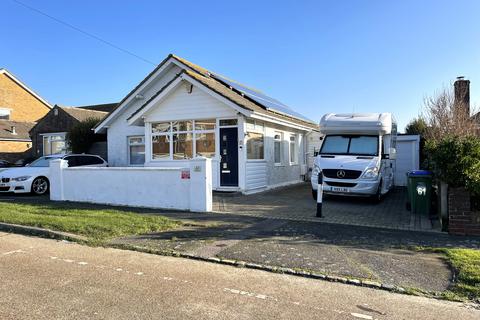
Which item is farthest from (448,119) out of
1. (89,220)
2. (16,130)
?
(16,130)

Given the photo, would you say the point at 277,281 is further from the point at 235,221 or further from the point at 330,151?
the point at 330,151

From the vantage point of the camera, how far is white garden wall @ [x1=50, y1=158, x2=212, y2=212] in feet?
33.9

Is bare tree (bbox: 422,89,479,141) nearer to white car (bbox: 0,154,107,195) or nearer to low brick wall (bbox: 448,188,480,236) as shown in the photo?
low brick wall (bbox: 448,188,480,236)

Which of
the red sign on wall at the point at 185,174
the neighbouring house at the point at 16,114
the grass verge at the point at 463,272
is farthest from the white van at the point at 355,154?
the neighbouring house at the point at 16,114

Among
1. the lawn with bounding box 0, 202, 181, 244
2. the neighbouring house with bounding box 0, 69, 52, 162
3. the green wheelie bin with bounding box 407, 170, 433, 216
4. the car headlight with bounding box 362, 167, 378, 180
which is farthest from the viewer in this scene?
the neighbouring house with bounding box 0, 69, 52, 162

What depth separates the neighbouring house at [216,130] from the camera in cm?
1413

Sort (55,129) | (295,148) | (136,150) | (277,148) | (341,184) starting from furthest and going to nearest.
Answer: (55,129)
(295,148)
(136,150)
(277,148)
(341,184)

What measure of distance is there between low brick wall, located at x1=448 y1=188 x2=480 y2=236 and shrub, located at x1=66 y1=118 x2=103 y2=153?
20.0 meters

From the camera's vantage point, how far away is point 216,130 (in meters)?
14.6

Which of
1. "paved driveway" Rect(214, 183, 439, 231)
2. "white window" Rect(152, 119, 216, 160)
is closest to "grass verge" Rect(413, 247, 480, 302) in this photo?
"paved driveway" Rect(214, 183, 439, 231)

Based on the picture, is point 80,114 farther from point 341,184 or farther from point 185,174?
point 341,184

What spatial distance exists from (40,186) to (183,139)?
5.86 metres

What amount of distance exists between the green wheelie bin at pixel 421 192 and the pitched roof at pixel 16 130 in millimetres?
33203

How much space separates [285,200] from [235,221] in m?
4.11
